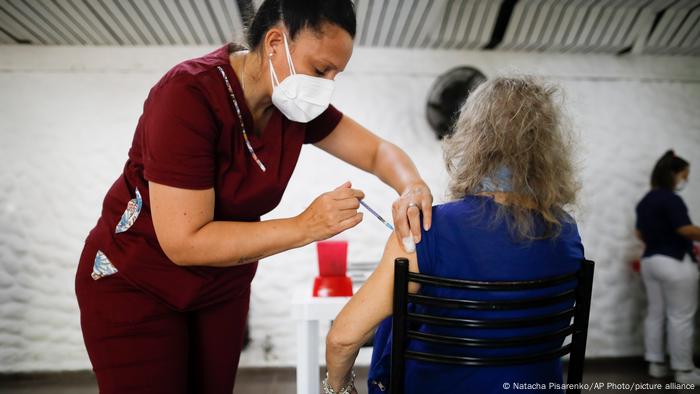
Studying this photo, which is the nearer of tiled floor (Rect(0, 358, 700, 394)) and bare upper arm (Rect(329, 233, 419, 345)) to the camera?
bare upper arm (Rect(329, 233, 419, 345))

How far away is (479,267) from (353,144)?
63 centimetres

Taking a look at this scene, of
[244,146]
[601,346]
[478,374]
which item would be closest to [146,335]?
[244,146]

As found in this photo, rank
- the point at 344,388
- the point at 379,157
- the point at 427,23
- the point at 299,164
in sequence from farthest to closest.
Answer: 1. the point at 299,164
2. the point at 427,23
3. the point at 379,157
4. the point at 344,388

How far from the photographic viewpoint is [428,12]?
301 cm

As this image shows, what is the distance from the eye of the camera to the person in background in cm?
316

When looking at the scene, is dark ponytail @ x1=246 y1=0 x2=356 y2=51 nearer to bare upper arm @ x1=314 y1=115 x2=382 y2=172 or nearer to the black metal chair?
bare upper arm @ x1=314 y1=115 x2=382 y2=172

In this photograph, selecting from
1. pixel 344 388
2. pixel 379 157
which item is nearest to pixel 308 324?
pixel 344 388

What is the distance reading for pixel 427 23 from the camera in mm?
3135

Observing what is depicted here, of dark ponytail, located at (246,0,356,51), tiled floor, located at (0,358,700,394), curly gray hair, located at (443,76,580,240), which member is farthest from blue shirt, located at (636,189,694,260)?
dark ponytail, located at (246,0,356,51)

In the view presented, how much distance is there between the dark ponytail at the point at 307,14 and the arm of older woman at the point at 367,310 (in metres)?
0.52

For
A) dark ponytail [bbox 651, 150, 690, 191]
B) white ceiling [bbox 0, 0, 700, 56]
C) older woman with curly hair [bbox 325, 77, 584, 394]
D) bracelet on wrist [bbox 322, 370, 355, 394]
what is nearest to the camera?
older woman with curly hair [bbox 325, 77, 584, 394]

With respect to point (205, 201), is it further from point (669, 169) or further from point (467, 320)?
point (669, 169)

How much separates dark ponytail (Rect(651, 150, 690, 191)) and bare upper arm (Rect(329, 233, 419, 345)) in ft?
9.67

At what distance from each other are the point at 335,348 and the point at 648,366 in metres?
3.39
